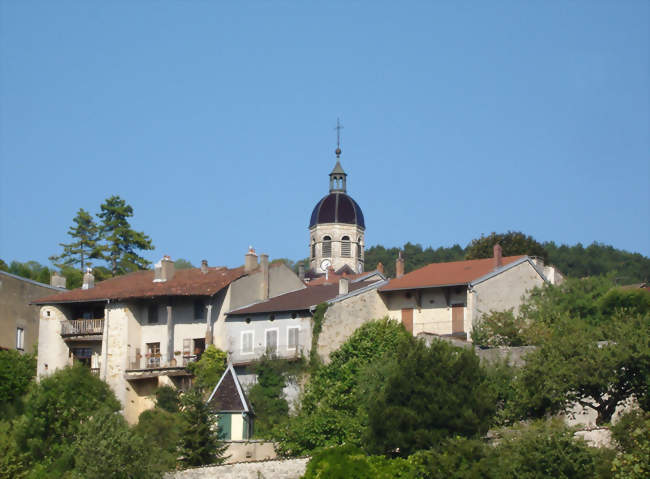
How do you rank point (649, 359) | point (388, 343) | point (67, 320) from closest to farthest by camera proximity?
point (649, 359) → point (388, 343) → point (67, 320)

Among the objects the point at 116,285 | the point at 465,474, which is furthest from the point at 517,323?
the point at 116,285

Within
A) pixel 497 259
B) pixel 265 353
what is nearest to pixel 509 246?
pixel 497 259

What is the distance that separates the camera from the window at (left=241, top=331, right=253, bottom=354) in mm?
47281

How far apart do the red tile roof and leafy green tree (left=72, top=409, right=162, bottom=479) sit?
1190 cm

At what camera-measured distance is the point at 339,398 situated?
40312 mm

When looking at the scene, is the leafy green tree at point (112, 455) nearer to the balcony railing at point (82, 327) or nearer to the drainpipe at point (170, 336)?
the drainpipe at point (170, 336)

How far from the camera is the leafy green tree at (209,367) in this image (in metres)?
45.6

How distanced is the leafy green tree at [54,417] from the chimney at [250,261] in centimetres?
977

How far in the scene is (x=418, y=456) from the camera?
33156mm

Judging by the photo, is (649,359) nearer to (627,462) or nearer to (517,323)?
(627,462)

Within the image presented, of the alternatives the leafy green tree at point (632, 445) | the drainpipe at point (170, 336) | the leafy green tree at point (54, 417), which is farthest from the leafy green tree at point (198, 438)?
the leafy green tree at point (632, 445)

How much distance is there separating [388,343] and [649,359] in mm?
12265

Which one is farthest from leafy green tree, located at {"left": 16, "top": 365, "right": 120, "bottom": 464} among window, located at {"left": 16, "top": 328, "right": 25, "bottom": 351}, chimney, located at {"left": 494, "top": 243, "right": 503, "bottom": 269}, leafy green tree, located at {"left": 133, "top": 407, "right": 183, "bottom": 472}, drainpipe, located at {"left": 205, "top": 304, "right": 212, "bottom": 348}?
chimney, located at {"left": 494, "top": 243, "right": 503, "bottom": 269}

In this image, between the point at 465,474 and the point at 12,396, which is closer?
the point at 465,474
